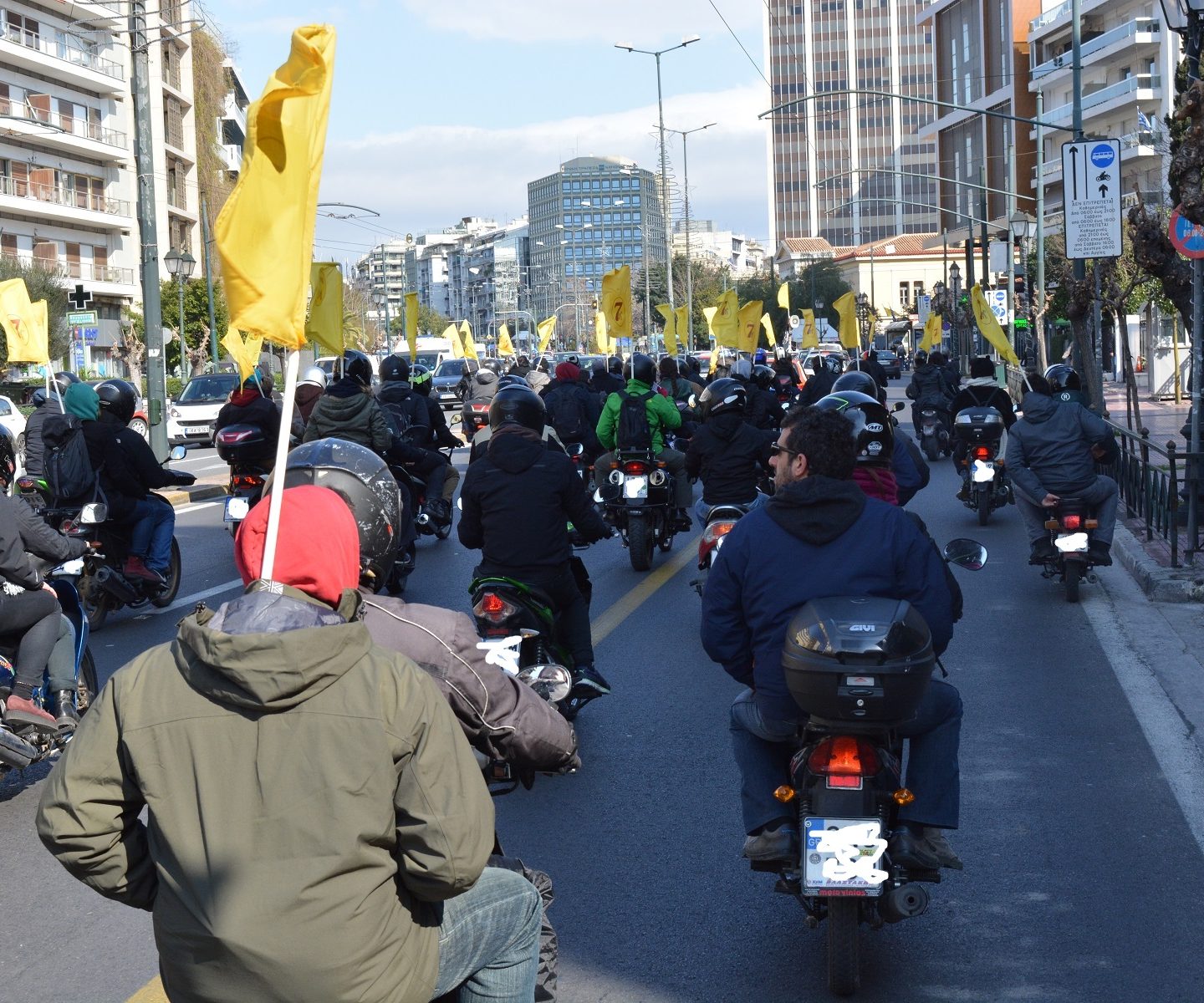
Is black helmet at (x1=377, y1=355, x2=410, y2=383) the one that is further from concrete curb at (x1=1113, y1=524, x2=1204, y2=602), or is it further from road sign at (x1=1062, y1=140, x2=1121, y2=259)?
concrete curb at (x1=1113, y1=524, x2=1204, y2=602)

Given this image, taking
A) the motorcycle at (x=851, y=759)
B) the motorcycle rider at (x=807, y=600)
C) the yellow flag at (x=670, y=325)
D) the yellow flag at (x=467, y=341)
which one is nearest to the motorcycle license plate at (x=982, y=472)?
the motorcycle rider at (x=807, y=600)

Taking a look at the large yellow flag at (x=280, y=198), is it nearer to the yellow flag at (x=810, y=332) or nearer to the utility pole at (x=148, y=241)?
the utility pole at (x=148, y=241)

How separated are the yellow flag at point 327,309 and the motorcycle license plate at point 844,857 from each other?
12.1m

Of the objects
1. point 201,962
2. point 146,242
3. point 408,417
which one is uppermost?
point 146,242

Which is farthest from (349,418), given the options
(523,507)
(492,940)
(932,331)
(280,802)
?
(932,331)

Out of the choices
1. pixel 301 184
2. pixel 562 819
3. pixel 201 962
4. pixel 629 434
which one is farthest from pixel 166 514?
pixel 201 962

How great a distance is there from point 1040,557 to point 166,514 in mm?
6146

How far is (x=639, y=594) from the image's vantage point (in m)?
11.5

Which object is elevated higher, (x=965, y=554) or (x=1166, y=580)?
(x=965, y=554)

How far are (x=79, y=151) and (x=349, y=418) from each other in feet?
187

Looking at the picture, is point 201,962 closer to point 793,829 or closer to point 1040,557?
point 793,829

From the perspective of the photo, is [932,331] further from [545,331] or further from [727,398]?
[727,398]

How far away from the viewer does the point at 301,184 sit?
3332 mm

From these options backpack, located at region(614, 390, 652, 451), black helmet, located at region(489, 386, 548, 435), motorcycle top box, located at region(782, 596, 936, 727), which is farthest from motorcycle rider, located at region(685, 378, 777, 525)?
motorcycle top box, located at region(782, 596, 936, 727)
